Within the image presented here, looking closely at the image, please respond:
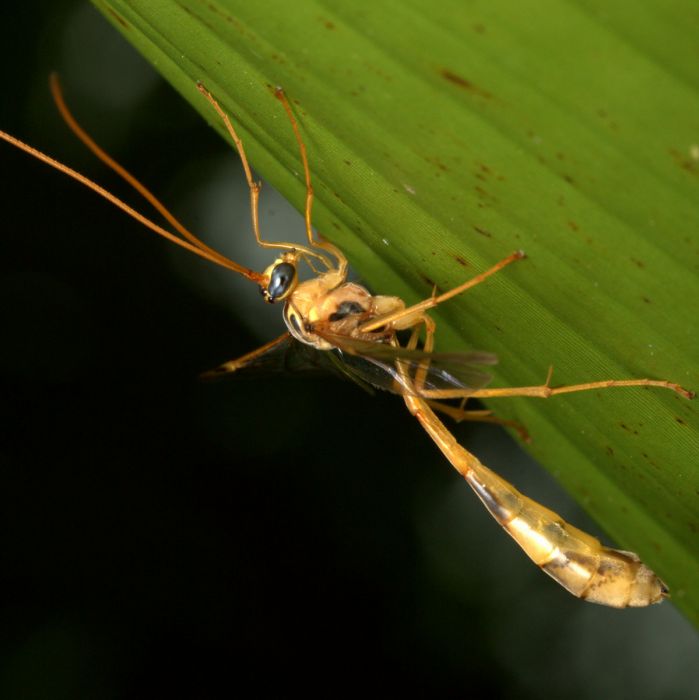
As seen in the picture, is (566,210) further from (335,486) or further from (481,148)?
(335,486)

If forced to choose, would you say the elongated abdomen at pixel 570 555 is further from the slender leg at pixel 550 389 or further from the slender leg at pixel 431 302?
the slender leg at pixel 431 302

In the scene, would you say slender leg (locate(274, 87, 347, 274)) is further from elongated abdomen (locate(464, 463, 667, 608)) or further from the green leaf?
elongated abdomen (locate(464, 463, 667, 608))

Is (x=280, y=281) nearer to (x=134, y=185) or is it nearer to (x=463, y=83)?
(x=134, y=185)

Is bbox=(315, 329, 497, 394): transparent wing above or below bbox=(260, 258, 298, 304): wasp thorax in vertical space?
below

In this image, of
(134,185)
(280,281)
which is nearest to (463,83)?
(134,185)

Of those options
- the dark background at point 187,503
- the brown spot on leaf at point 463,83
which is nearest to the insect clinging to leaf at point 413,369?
the brown spot on leaf at point 463,83

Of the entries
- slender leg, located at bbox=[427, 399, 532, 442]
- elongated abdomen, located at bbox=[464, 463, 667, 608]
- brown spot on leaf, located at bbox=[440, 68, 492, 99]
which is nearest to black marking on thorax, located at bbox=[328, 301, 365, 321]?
slender leg, located at bbox=[427, 399, 532, 442]

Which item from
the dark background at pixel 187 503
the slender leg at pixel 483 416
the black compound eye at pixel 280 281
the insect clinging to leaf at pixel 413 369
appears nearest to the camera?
the insect clinging to leaf at pixel 413 369
